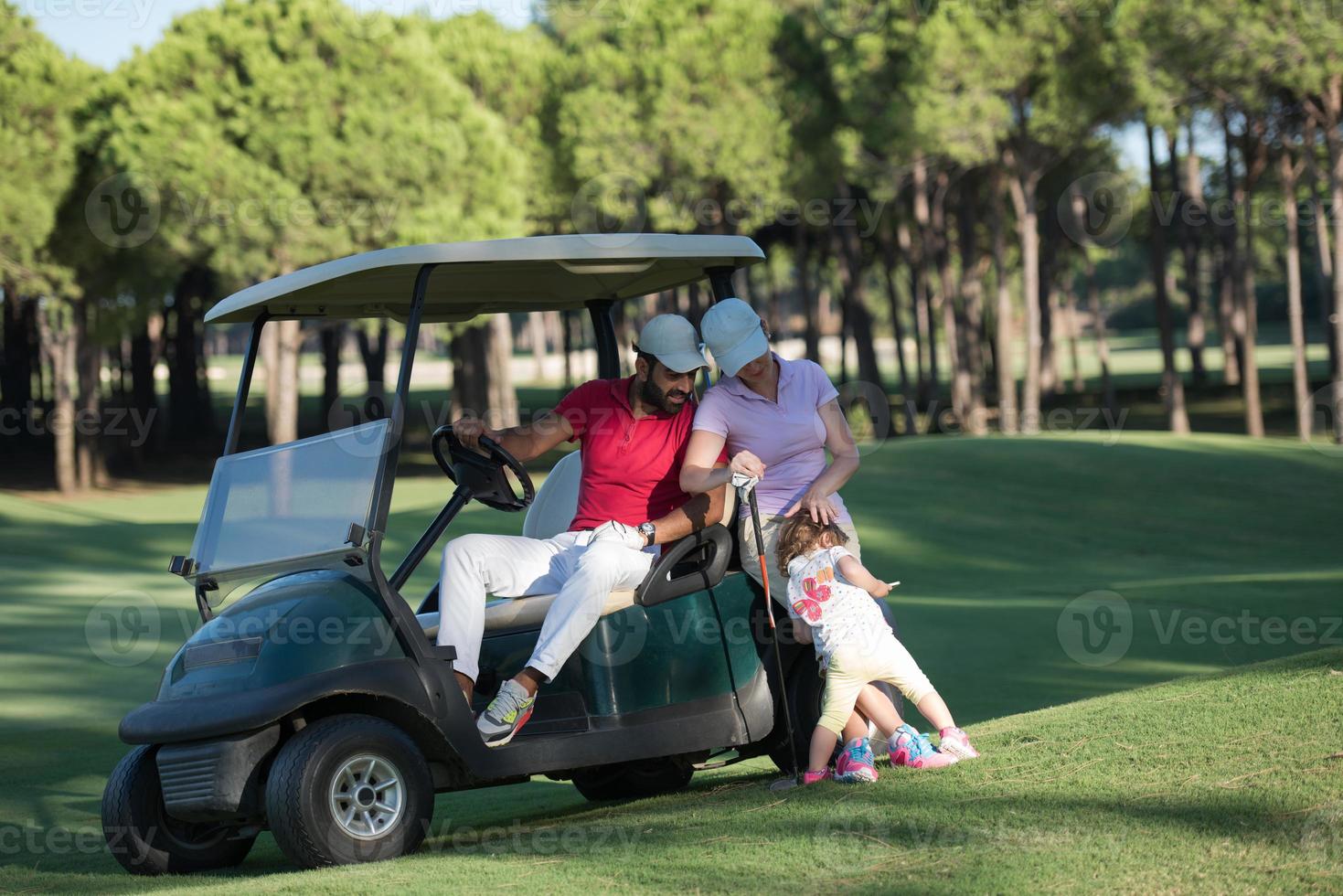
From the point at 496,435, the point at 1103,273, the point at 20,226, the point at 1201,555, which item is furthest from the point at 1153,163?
the point at 1103,273

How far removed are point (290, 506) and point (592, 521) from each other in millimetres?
1158

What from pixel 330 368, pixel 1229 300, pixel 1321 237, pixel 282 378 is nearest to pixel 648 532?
pixel 282 378

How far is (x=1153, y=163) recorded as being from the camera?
3028 cm

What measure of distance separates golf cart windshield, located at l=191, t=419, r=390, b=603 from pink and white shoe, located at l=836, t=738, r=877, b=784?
1.85 meters

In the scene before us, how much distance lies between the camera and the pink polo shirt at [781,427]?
5895mm

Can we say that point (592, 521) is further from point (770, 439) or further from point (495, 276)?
point (495, 276)

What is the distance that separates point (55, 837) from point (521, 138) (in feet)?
98.7

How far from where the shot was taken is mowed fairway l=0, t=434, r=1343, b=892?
162 inches

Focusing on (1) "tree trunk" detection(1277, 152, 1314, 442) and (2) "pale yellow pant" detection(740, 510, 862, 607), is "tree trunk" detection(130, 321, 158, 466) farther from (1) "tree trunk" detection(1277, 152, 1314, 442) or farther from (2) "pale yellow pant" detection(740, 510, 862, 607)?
(2) "pale yellow pant" detection(740, 510, 862, 607)
